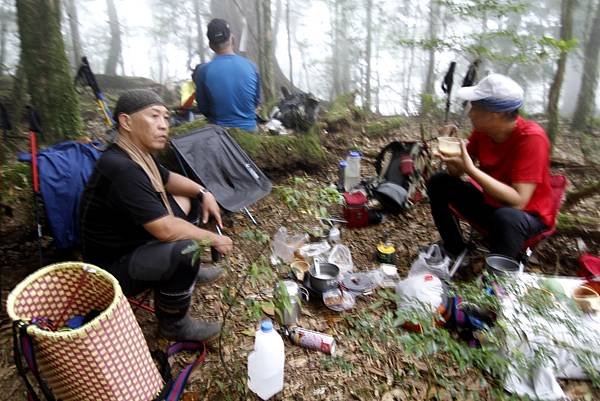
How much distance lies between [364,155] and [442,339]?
389cm

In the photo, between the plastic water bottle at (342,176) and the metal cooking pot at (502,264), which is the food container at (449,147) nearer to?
the metal cooking pot at (502,264)

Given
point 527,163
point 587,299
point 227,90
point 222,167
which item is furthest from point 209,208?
point 587,299

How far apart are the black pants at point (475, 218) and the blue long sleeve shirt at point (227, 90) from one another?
239 centimetres

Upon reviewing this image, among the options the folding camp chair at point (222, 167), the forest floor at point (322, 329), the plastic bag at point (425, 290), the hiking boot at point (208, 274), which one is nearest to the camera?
the forest floor at point (322, 329)

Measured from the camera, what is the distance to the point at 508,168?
290 centimetres

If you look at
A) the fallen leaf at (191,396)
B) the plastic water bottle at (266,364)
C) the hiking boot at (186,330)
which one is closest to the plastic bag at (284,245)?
the hiking boot at (186,330)

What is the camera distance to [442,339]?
171 cm

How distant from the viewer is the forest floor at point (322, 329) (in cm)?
204

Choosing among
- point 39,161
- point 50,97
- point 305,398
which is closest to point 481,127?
point 305,398

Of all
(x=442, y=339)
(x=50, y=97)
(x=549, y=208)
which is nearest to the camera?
(x=442, y=339)

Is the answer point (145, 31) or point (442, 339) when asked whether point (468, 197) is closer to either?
point (442, 339)

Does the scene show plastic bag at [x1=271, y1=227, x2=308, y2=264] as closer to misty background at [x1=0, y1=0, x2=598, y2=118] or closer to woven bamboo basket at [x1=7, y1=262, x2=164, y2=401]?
woven bamboo basket at [x1=7, y1=262, x2=164, y2=401]

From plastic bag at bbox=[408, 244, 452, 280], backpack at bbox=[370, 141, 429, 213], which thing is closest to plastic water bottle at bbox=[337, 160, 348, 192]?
backpack at bbox=[370, 141, 429, 213]

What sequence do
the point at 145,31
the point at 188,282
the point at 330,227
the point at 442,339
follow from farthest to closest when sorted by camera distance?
the point at 145,31 → the point at 330,227 → the point at 188,282 → the point at 442,339
